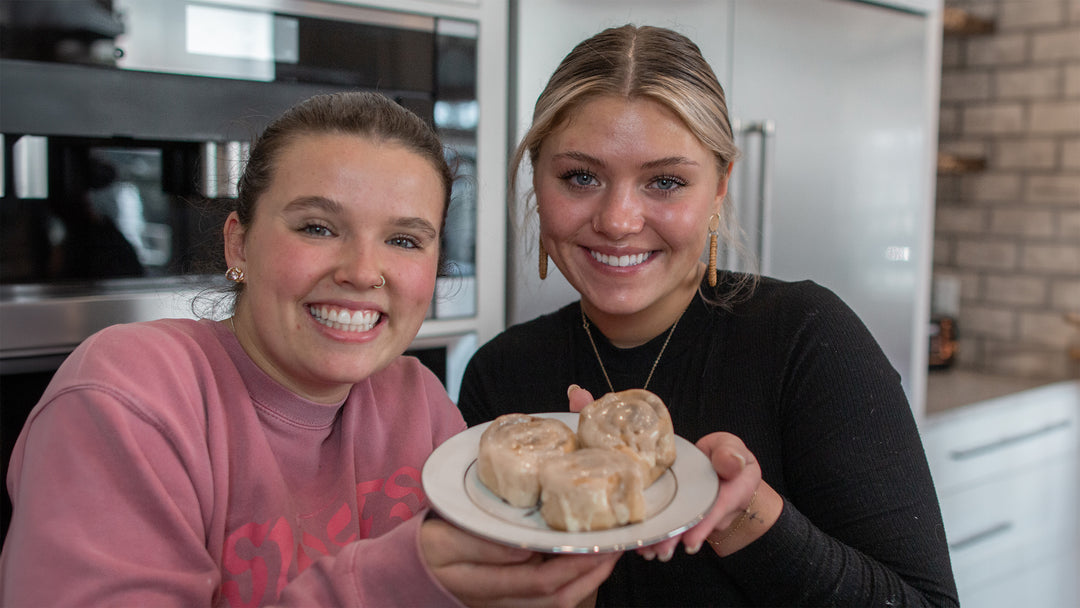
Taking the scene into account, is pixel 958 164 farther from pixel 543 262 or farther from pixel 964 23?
pixel 543 262

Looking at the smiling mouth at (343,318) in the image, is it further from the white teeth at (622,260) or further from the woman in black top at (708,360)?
the white teeth at (622,260)

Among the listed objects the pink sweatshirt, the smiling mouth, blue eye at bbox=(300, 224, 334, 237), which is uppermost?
blue eye at bbox=(300, 224, 334, 237)

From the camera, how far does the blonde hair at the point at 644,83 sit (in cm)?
121

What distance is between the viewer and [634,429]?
0.92 m

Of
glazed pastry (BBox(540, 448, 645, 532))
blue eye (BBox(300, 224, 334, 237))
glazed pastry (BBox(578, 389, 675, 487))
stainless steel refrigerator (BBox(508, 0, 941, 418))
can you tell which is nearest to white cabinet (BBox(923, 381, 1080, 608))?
stainless steel refrigerator (BBox(508, 0, 941, 418))

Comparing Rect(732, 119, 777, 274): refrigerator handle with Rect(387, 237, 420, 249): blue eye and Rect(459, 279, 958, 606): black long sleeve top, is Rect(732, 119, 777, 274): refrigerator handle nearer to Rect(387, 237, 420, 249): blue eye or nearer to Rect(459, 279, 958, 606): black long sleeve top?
Rect(459, 279, 958, 606): black long sleeve top

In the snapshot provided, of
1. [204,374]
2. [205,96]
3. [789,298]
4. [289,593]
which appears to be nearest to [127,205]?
[205,96]

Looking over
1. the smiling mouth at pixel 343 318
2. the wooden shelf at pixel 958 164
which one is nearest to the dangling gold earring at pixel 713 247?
the smiling mouth at pixel 343 318

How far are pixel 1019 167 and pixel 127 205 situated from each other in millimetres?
2844

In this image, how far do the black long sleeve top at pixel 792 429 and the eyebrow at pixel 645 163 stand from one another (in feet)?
0.85

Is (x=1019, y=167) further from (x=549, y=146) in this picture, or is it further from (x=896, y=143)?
(x=549, y=146)

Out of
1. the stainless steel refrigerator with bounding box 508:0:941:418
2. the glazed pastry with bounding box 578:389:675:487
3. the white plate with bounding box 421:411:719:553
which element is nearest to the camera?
the white plate with bounding box 421:411:719:553

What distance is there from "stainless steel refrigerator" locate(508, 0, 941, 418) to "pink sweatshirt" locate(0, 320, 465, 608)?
0.76m

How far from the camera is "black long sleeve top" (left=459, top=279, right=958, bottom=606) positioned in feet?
3.51
